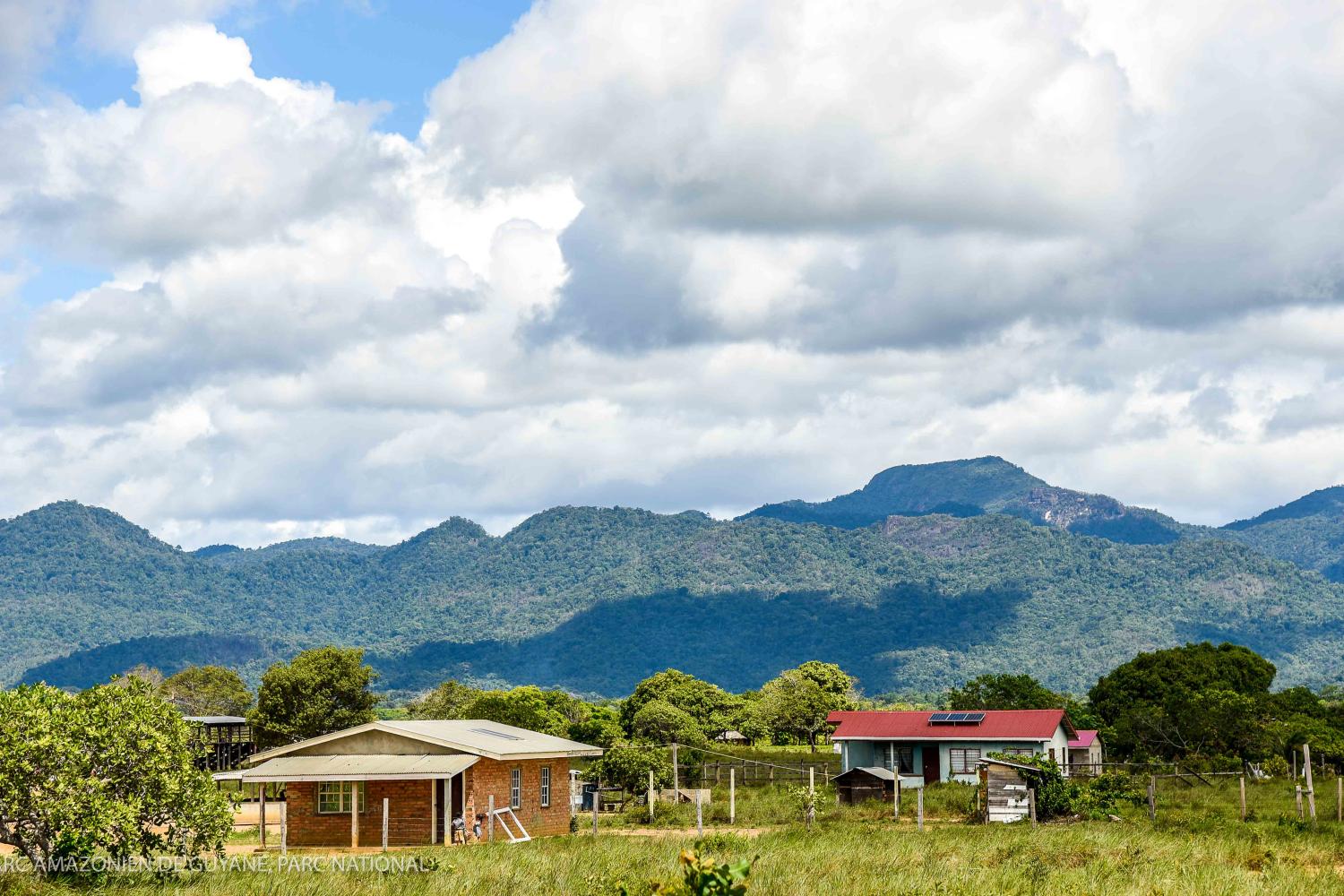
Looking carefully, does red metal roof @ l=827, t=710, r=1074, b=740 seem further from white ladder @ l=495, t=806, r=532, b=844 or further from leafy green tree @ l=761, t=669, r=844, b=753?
leafy green tree @ l=761, t=669, r=844, b=753

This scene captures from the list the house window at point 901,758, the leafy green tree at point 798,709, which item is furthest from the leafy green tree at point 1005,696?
the house window at point 901,758

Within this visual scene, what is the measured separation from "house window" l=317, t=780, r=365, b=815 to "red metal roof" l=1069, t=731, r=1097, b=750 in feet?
131

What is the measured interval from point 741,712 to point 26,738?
8708 centimetres

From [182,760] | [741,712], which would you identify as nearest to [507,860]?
[182,760]

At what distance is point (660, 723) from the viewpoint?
79938 millimetres

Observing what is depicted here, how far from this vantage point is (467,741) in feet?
128

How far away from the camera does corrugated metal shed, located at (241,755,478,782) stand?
3638 cm

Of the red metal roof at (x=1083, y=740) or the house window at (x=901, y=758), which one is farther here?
the red metal roof at (x=1083, y=740)

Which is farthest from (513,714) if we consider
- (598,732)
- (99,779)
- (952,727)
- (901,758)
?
(99,779)

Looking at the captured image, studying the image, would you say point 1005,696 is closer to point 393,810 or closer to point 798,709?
point 798,709

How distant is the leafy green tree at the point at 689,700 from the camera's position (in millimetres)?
100125

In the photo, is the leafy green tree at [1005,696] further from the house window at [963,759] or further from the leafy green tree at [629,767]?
the leafy green tree at [629,767]

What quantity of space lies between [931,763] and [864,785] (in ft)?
43.2

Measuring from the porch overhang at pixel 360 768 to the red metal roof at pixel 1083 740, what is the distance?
38816 mm
